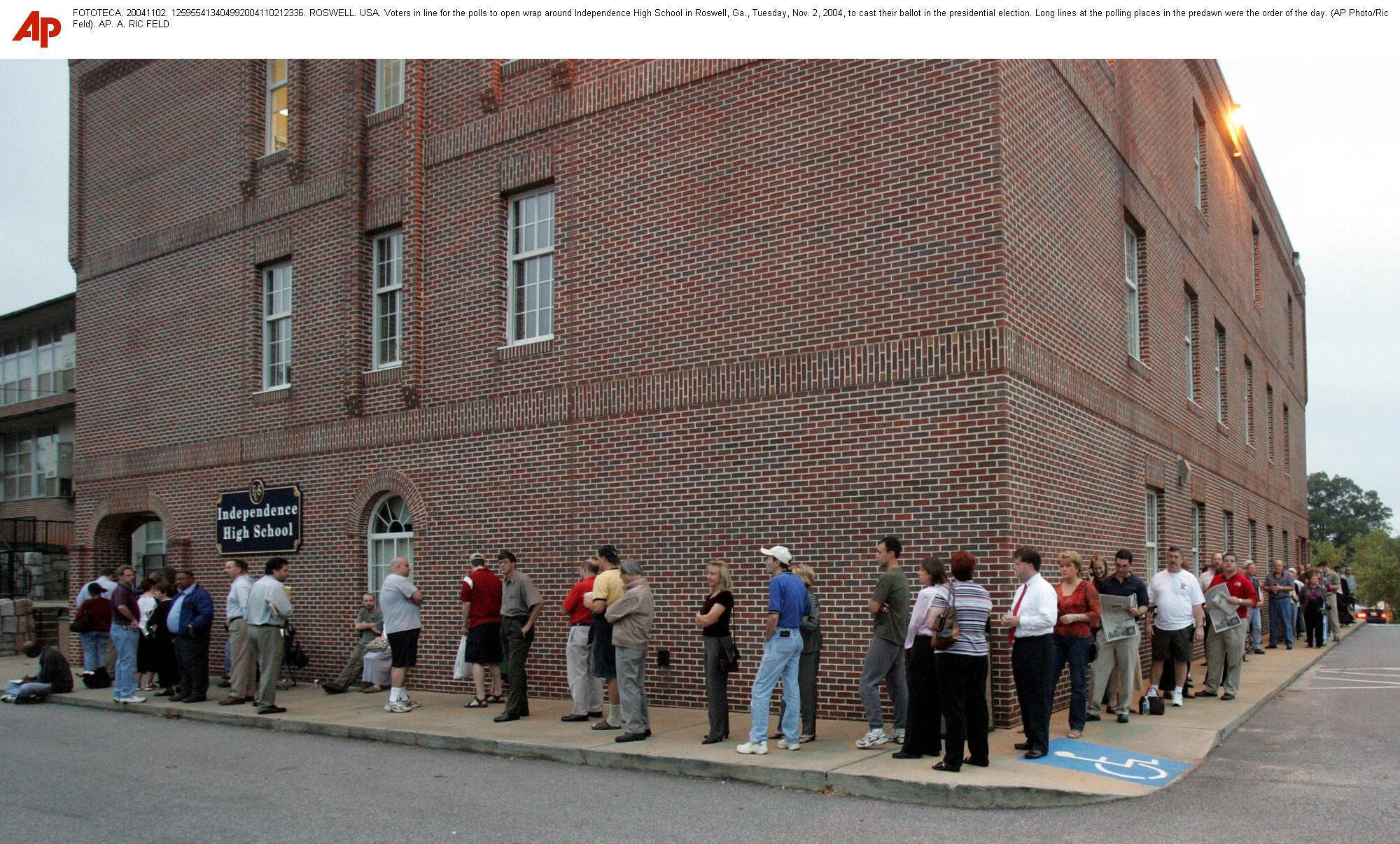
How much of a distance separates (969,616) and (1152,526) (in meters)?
8.23

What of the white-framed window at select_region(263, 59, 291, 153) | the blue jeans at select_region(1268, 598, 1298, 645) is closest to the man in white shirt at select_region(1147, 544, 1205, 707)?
the blue jeans at select_region(1268, 598, 1298, 645)

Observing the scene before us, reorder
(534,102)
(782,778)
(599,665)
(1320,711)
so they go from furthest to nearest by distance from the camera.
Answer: (534,102) < (1320,711) < (599,665) < (782,778)

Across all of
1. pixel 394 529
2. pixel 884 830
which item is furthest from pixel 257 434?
pixel 884 830

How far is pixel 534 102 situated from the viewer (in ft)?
49.2

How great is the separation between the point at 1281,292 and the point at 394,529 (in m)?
26.2

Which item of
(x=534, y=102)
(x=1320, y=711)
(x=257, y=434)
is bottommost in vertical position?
(x=1320, y=711)

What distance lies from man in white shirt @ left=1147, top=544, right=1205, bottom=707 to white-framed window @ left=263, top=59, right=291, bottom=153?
47.4 ft

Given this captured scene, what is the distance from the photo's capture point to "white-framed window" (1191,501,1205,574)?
18.4m

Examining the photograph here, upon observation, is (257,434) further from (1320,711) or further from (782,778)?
(1320,711)

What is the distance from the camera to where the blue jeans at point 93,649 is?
16.8m

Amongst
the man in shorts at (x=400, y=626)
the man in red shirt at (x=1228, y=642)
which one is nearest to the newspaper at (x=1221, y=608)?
the man in red shirt at (x=1228, y=642)

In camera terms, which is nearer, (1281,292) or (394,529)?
(394,529)
